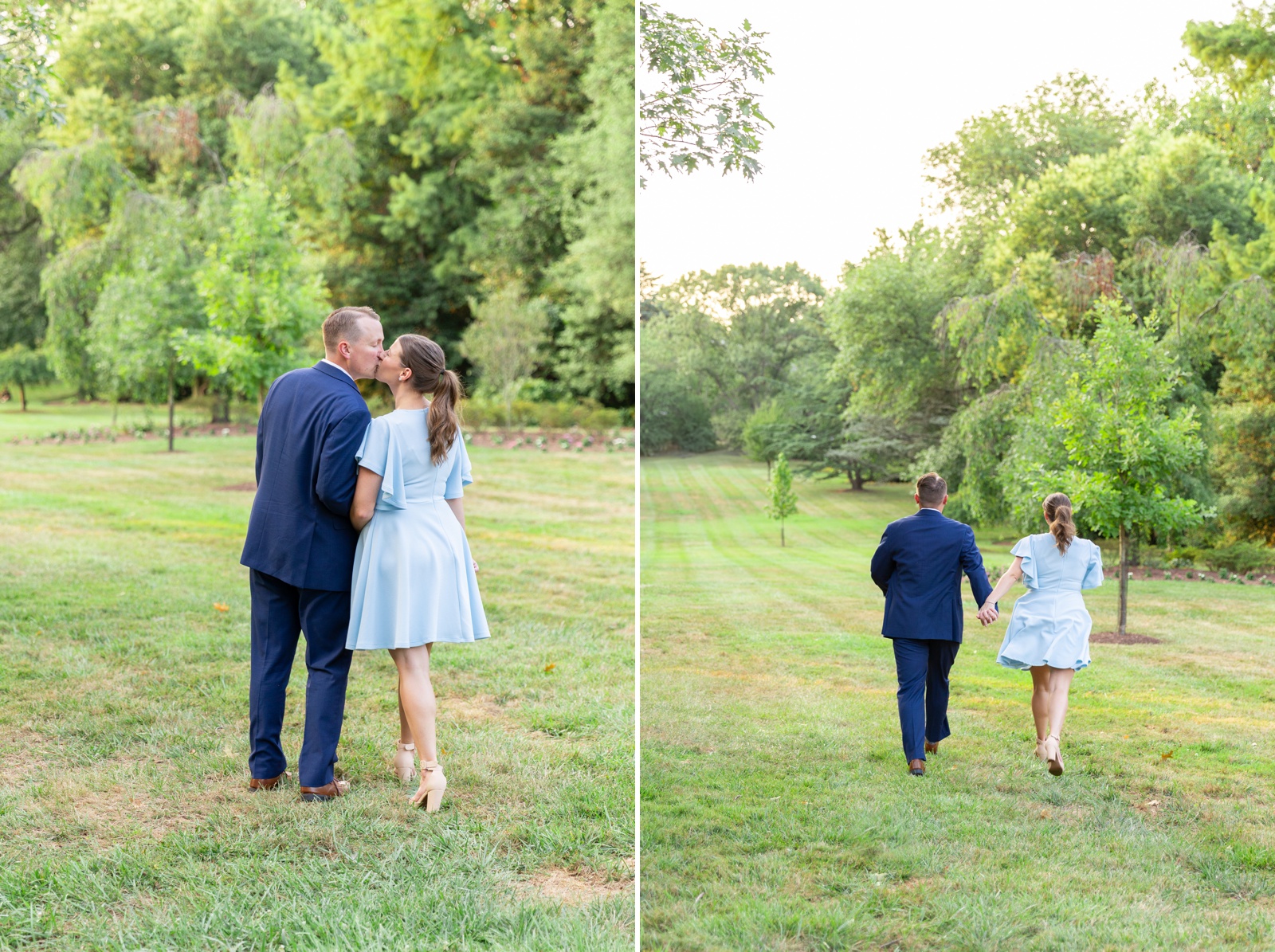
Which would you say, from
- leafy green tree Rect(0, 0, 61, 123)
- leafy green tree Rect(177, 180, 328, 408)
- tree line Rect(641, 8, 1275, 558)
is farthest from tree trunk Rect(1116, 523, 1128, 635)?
leafy green tree Rect(177, 180, 328, 408)

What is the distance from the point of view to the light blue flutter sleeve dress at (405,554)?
377 centimetres

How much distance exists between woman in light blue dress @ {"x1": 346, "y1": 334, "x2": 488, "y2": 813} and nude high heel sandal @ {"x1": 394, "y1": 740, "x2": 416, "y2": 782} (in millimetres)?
256

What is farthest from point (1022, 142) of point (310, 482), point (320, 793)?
point (320, 793)

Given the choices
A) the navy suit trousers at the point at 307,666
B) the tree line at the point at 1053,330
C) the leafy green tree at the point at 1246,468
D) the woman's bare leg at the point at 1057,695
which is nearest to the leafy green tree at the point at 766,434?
the tree line at the point at 1053,330

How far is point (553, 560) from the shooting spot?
9438 mm

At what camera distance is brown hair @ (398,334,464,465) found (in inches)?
148

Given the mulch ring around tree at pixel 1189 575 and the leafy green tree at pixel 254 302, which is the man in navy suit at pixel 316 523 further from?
the leafy green tree at pixel 254 302

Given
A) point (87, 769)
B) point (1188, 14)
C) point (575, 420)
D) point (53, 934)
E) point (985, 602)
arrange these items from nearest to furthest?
point (53, 934) → point (87, 769) → point (985, 602) → point (1188, 14) → point (575, 420)

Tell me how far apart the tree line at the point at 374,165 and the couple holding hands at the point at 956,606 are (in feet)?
50.5

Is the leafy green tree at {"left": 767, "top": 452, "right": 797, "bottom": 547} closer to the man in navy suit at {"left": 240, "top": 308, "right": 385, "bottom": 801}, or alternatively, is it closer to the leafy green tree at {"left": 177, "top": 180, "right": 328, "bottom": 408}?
the man in navy suit at {"left": 240, "top": 308, "right": 385, "bottom": 801}

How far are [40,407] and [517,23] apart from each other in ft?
43.0

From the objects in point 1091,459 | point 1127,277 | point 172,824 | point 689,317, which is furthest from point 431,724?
point 1127,277

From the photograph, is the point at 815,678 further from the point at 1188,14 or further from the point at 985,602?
the point at 1188,14

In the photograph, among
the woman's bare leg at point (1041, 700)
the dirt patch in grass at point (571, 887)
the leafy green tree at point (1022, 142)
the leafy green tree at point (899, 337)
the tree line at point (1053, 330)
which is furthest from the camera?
the leafy green tree at point (1022, 142)
